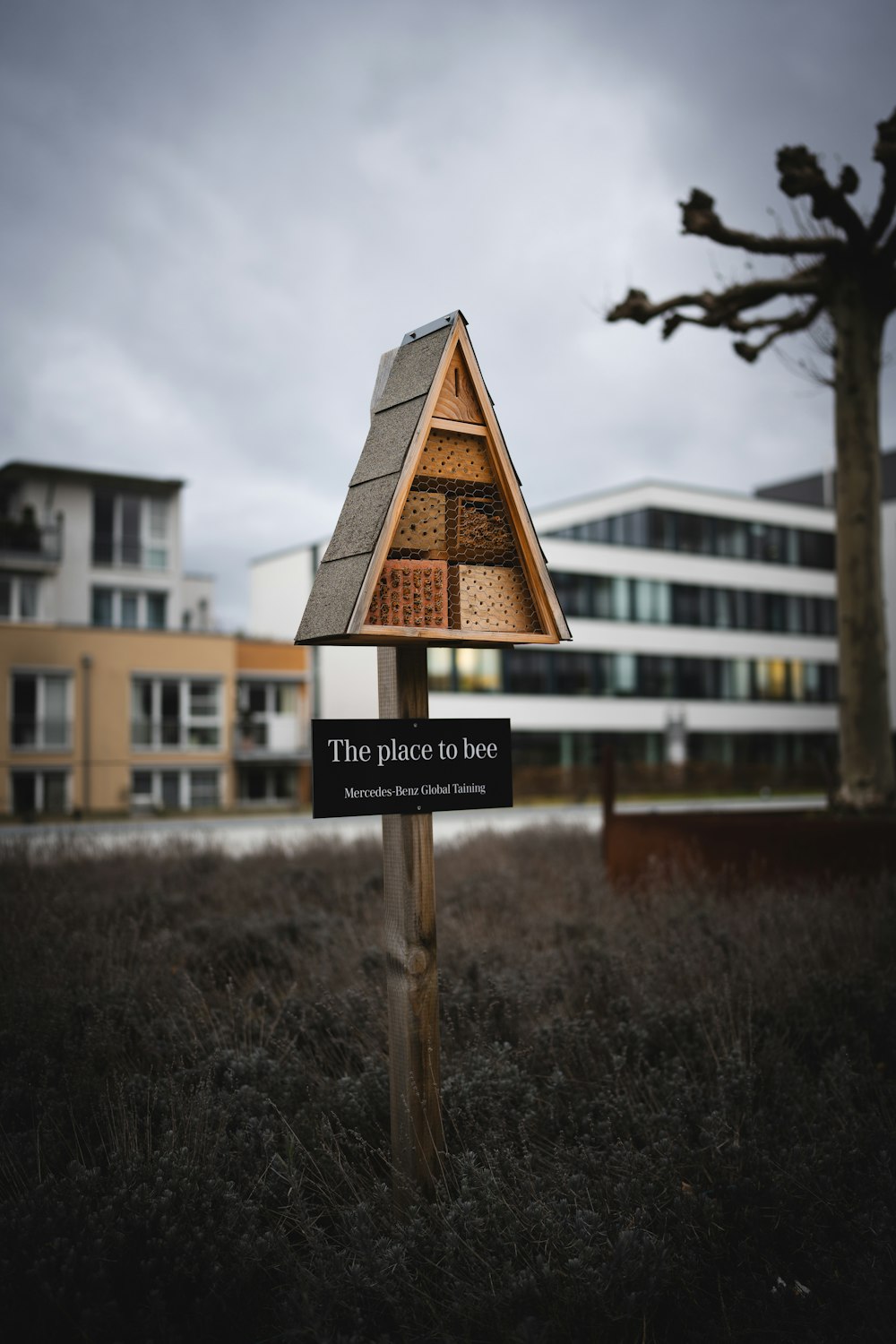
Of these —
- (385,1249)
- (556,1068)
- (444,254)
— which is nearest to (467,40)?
(444,254)

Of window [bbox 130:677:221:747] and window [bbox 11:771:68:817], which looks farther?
window [bbox 130:677:221:747]

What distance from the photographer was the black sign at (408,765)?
3.18 meters

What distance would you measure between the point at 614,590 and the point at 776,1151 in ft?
131

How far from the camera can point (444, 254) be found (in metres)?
5.50

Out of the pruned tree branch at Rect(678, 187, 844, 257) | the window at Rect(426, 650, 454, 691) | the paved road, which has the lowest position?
the paved road

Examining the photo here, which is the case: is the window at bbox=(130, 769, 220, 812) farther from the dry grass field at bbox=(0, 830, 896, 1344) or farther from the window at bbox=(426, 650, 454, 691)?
the dry grass field at bbox=(0, 830, 896, 1344)

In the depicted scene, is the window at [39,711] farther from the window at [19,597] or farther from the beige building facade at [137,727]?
the window at [19,597]

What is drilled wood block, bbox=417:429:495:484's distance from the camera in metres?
3.47

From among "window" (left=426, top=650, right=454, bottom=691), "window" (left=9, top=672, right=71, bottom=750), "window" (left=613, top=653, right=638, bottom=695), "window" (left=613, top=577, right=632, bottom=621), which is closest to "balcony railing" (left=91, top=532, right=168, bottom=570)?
"window" (left=9, top=672, right=71, bottom=750)

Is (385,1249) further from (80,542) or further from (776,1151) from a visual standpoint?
(80,542)

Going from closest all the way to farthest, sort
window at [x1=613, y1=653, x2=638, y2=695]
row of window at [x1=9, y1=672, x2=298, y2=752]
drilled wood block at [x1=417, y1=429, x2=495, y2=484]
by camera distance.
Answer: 1. drilled wood block at [x1=417, y1=429, x2=495, y2=484]
2. row of window at [x1=9, y1=672, x2=298, y2=752]
3. window at [x1=613, y1=653, x2=638, y2=695]

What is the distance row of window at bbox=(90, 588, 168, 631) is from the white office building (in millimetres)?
6192

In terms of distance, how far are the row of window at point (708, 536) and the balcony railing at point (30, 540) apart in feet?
62.0

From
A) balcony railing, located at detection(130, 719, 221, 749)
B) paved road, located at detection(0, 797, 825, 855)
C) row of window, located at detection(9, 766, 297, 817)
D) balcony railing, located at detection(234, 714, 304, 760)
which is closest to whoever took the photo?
paved road, located at detection(0, 797, 825, 855)
